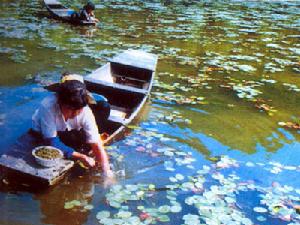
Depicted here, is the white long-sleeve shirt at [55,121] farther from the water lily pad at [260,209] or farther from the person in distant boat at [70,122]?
the water lily pad at [260,209]

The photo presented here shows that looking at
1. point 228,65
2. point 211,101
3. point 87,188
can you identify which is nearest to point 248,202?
point 87,188

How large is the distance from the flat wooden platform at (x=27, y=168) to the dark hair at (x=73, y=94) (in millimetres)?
866

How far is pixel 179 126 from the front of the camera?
305 inches

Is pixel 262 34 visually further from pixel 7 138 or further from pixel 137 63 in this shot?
pixel 7 138

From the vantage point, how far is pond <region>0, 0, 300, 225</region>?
5.13 metres

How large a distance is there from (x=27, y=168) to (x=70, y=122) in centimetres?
79

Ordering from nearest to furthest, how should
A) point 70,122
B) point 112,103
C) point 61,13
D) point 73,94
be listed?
point 73,94 < point 70,122 < point 112,103 < point 61,13

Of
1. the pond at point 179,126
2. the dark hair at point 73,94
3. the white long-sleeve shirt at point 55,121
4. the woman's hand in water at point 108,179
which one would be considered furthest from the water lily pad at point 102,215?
the dark hair at point 73,94

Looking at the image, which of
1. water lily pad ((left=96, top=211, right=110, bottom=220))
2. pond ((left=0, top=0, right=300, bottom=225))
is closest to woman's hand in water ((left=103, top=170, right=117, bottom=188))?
pond ((left=0, top=0, right=300, bottom=225))

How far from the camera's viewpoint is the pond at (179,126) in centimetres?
513

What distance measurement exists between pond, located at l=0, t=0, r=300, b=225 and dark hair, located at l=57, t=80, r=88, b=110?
1458 millimetres

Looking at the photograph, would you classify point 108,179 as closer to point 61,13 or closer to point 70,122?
point 70,122

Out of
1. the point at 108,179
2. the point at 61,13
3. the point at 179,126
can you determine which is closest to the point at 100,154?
the point at 108,179

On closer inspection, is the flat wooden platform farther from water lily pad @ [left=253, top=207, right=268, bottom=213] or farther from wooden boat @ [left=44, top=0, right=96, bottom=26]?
wooden boat @ [left=44, top=0, right=96, bottom=26]
